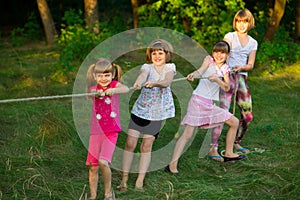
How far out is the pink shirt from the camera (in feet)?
11.8

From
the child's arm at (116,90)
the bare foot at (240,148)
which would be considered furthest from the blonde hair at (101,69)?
the bare foot at (240,148)

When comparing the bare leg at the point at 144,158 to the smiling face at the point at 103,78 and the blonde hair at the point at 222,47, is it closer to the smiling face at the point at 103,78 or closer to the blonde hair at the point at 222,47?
the smiling face at the point at 103,78

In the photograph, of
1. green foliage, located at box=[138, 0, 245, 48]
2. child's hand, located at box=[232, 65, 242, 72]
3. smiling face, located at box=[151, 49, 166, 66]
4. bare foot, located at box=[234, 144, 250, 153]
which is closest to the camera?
smiling face, located at box=[151, 49, 166, 66]

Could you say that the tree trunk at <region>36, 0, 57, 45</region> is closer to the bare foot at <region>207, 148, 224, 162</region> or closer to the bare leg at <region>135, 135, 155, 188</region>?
the bare foot at <region>207, 148, 224, 162</region>

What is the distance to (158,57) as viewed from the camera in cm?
402

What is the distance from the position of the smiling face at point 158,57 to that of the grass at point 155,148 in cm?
98

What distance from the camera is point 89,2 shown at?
8961 mm

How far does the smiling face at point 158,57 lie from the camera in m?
4.02

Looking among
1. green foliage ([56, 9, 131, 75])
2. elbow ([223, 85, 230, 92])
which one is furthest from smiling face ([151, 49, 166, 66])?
green foliage ([56, 9, 131, 75])

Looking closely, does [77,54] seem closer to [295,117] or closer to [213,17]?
[213,17]

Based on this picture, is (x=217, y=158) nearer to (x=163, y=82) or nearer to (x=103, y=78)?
(x=163, y=82)

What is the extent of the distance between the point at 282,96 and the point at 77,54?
3.37m

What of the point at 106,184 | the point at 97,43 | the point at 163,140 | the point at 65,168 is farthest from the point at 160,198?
the point at 97,43

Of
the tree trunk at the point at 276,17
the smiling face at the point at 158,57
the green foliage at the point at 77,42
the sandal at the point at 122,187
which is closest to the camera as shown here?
the sandal at the point at 122,187
